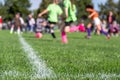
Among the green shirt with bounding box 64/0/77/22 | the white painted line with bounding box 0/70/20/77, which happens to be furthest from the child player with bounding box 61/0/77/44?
the white painted line with bounding box 0/70/20/77

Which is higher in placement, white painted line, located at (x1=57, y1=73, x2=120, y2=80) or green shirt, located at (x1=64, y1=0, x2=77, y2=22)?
green shirt, located at (x1=64, y1=0, x2=77, y2=22)

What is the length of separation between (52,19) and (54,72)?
12.6m

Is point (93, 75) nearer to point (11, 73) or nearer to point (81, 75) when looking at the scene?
point (81, 75)

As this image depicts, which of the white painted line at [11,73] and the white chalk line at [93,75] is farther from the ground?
the white painted line at [11,73]

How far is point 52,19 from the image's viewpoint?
1716 cm

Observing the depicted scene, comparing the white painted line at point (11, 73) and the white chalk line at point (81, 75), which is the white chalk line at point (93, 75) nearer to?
the white chalk line at point (81, 75)

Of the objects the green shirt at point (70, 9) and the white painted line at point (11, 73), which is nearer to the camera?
the white painted line at point (11, 73)

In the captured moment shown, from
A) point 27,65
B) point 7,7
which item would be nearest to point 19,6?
point 7,7

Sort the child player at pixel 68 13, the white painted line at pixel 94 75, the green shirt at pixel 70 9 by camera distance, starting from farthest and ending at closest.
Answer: the green shirt at pixel 70 9, the child player at pixel 68 13, the white painted line at pixel 94 75

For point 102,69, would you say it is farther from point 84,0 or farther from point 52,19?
point 84,0

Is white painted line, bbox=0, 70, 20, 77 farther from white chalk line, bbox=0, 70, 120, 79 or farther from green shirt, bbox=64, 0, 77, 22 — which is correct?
green shirt, bbox=64, 0, 77, 22

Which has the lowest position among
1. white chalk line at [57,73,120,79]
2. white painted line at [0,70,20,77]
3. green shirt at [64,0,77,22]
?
white chalk line at [57,73,120,79]

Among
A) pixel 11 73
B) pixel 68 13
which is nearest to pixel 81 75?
pixel 11 73

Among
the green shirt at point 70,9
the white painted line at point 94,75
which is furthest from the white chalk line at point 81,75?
the green shirt at point 70,9
